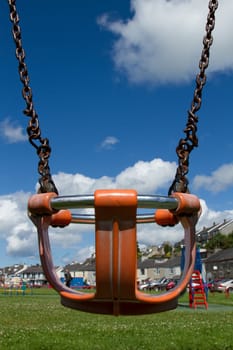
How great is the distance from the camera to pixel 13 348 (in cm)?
737

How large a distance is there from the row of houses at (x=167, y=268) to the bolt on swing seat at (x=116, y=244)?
160ft

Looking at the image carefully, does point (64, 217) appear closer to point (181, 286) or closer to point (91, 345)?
point (181, 286)

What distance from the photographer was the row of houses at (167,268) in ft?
279

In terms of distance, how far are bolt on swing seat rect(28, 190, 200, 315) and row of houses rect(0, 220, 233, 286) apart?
48714 millimetres

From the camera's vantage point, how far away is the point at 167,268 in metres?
105

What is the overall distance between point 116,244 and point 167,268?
343ft

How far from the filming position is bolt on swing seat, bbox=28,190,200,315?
95.7 inches

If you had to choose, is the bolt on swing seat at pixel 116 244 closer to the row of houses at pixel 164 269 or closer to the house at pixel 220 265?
the row of houses at pixel 164 269

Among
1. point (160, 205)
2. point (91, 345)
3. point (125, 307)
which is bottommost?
point (91, 345)

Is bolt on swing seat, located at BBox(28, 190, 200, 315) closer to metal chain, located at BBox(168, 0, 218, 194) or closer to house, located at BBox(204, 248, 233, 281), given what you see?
metal chain, located at BBox(168, 0, 218, 194)

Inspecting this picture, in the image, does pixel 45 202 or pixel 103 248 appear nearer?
pixel 103 248

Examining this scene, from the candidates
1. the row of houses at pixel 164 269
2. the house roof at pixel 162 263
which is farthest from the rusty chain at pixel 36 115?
the house roof at pixel 162 263

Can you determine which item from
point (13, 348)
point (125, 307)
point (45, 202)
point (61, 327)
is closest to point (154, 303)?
point (125, 307)

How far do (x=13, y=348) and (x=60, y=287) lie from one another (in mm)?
5026
